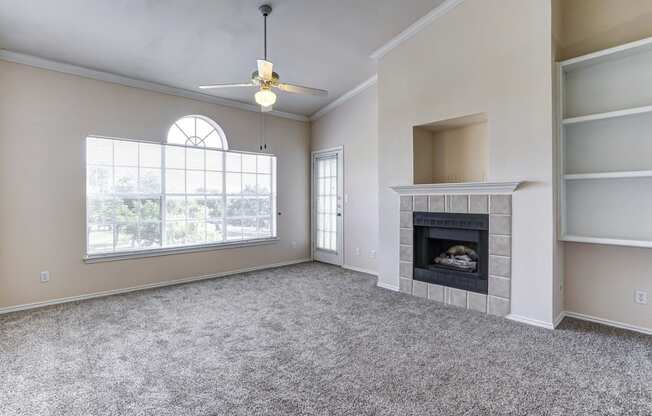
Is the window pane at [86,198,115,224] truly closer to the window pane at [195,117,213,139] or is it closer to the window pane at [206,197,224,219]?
the window pane at [206,197,224,219]

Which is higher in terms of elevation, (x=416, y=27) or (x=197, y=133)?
(x=416, y=27)

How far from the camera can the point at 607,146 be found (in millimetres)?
3189

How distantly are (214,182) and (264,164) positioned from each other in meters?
1.03

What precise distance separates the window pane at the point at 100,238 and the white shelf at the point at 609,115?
17.6ft

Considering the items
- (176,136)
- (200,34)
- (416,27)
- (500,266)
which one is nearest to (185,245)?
(176,136)

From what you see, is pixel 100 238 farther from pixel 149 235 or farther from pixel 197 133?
pixel 197 133

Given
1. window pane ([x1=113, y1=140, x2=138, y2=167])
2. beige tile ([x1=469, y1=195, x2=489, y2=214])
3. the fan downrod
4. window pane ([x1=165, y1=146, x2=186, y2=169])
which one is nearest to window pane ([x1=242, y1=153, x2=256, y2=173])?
window pane ([x1=165, y1=146, x2=186, y2=169])

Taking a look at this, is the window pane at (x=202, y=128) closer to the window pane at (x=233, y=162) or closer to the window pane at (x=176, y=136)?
the window pane at (x=176, y=136)

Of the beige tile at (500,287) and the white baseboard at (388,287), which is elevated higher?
the beige tile at (500,287)

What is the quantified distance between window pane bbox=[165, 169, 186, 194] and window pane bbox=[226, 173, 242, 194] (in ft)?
2.37

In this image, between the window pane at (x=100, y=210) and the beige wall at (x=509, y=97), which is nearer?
the beige wall at (x=509, y=97)

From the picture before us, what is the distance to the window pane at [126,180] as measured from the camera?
4.44m

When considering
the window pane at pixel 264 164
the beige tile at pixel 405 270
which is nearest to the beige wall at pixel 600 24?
the beige tile at pixel 405 270

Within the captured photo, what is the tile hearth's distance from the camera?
347 cm
